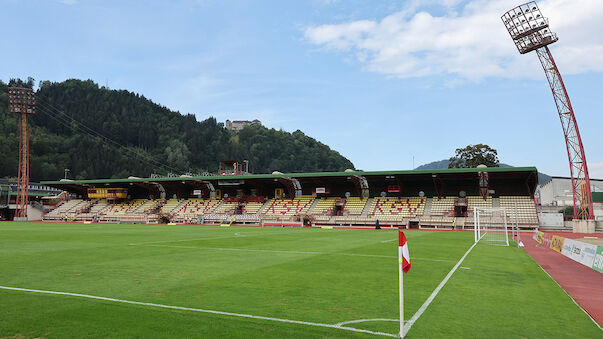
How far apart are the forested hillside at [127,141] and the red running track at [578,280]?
136124 millimetres

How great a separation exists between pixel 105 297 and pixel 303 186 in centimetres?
5815

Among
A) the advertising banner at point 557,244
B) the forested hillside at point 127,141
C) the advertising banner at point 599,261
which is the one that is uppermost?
the forested hillside at point 127,141

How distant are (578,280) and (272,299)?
10.9 meters

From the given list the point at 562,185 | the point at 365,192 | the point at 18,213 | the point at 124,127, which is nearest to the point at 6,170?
the point at 124,127

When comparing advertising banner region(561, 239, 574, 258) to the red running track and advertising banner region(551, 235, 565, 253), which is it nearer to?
→ the red running track

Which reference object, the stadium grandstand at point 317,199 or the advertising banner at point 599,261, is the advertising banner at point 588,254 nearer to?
the advertising banner at point 599,261

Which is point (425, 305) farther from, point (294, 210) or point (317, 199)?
point (317, 199)

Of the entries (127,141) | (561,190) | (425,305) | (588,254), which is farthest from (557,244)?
(127,141)

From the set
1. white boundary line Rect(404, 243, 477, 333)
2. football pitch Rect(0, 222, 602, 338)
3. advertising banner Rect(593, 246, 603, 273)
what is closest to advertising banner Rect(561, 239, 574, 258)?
advertising banner Rect(593, 246, 603, 273)

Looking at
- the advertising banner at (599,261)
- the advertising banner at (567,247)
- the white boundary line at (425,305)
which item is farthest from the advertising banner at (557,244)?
the white boundary line at (425,305)

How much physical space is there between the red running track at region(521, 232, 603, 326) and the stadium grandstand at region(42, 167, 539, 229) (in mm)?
29222

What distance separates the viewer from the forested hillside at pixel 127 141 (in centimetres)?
13050

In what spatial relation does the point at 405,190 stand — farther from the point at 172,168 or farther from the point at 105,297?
the point at 172,168

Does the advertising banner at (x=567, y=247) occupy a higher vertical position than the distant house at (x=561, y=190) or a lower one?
lower
